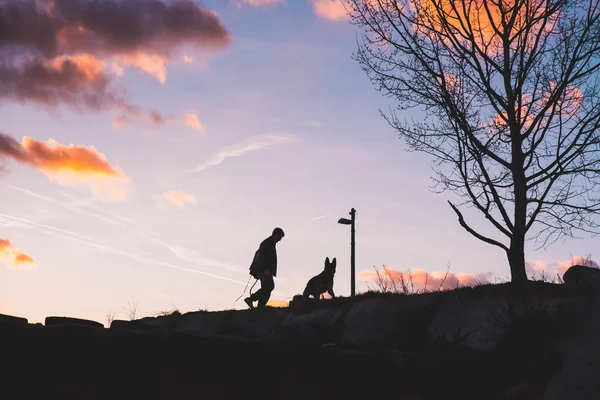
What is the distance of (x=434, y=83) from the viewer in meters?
15.3

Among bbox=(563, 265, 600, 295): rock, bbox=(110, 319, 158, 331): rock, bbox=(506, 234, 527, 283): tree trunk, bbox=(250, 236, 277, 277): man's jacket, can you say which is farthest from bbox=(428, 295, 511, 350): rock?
bbox=(110, 319, 158, 331): rock

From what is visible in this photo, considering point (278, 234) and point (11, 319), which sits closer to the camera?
point (11, 319)

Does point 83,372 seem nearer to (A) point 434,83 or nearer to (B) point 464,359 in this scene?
(B) point 464,359

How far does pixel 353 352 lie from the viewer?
5891 millimetres

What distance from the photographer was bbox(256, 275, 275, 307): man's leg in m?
15.2

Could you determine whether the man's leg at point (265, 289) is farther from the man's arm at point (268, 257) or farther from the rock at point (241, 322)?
the rock at point (241, 322)

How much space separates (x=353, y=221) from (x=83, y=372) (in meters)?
20.5

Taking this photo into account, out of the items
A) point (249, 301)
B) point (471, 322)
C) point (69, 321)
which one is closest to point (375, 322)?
point (471, 322)

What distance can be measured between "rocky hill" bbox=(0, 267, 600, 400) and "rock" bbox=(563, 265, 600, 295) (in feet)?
0.07

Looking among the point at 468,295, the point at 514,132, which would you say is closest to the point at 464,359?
the point at 468,295

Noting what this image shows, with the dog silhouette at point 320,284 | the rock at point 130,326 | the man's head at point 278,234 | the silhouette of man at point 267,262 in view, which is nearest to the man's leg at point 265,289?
the silhouette of man at point 267,262

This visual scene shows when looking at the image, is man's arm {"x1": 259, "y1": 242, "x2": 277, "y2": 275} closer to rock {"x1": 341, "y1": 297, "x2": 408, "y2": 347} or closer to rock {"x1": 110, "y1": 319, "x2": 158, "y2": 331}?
rock {"x1": 341, "y1": 297, "x2": 408, "y2": 347}

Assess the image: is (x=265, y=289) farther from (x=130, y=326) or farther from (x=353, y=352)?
(x=130, y=326)

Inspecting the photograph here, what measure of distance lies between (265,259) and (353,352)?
9320 millimetres
